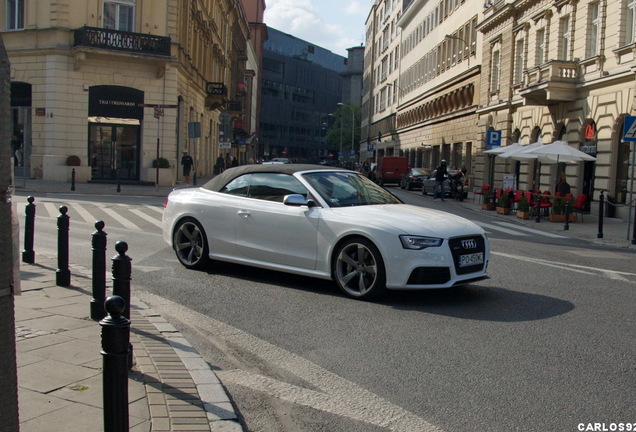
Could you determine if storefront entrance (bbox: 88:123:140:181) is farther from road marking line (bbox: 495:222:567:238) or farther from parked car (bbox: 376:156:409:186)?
parked car (bbox: 376:156:409:186)

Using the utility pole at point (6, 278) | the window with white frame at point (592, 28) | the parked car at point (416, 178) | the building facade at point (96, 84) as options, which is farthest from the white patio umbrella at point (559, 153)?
the utility pole at point (6, 278)

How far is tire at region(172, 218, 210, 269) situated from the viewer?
31.6 feet

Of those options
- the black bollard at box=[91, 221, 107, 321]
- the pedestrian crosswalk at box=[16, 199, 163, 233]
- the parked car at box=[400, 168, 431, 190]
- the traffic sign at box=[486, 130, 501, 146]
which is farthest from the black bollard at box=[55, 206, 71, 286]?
the parked car at box=[400, 168, 431, 190]

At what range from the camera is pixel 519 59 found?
Result: 39125 mm

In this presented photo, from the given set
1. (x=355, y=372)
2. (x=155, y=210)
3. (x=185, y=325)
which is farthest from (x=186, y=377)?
(x=155, y=210)

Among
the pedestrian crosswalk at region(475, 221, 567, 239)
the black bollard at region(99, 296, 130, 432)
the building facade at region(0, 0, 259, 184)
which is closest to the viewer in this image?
the black bollard at region(99, 296, 130, 432)

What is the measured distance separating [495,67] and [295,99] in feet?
306

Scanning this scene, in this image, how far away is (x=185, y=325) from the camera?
270 inches

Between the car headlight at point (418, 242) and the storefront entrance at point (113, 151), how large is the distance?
2818 cm

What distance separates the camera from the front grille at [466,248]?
7.79 meters

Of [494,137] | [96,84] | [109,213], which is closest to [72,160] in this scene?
[96,84]

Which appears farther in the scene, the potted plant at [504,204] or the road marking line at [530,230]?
the potted plant at [504,204]

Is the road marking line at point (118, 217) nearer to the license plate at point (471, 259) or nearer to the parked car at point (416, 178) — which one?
the license plate at point (471, 259)

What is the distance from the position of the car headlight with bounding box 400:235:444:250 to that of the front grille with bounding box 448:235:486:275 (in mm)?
175
